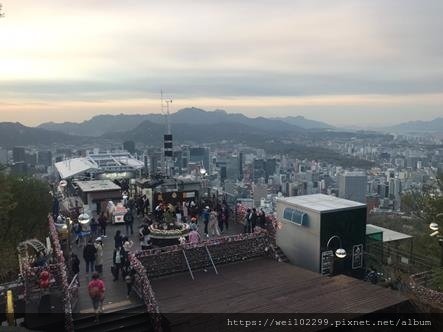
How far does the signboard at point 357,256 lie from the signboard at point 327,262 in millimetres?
1113

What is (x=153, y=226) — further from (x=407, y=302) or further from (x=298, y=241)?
(x=407, y=302)

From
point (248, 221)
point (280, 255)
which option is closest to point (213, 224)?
point (248, 221)

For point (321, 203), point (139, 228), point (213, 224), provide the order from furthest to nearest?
point (139, 228) → point (213, 224) → point (321, 203)

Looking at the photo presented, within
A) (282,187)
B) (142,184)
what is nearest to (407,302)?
(142,184)

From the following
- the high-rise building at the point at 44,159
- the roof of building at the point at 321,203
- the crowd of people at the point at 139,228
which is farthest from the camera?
the high-rise building at the point at 44,159

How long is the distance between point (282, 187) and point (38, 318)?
108 metres

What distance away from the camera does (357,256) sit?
17859mm

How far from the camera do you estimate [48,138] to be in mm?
162625

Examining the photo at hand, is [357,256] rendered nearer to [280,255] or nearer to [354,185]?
[280,255]

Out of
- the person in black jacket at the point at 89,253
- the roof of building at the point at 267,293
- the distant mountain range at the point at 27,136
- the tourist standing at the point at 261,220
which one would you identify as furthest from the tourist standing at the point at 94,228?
the distant mountain range at the point at 27,136

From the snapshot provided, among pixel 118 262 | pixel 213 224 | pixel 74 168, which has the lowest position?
pixel 118 262

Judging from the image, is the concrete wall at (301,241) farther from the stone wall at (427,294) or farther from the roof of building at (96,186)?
the roof of building at (96,186)

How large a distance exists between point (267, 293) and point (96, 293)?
199 inches

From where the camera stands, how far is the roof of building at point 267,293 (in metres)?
12.6
